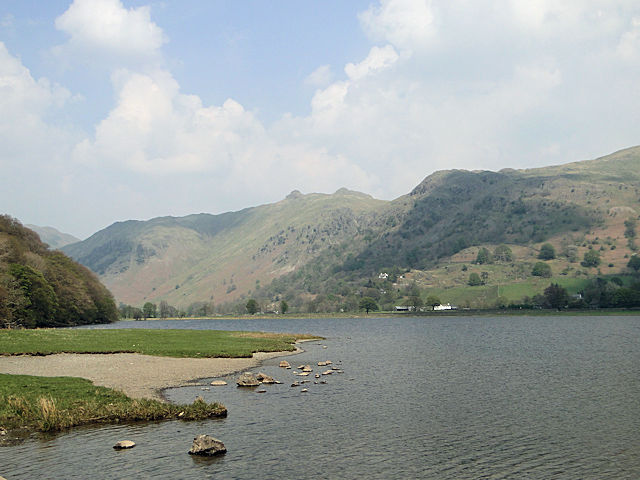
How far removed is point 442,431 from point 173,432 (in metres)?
18.6

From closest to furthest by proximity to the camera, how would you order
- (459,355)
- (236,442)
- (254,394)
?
1. (236,442)
2. (254,394)
3. (459,355)

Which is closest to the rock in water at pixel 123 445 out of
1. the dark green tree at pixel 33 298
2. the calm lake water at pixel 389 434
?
the calm lake water at pixel 389 434

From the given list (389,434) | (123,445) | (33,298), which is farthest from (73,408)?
(33,298)

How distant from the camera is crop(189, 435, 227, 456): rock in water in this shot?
28.7 meters

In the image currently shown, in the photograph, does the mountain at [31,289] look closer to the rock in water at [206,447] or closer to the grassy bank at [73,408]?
the grassy bank at [73,408]

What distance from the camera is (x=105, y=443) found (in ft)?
100.0

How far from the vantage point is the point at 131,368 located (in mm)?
59969

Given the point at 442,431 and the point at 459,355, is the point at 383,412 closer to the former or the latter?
the point at 442,431

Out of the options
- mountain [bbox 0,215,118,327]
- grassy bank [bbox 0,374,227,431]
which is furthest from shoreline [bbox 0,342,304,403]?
mountain [bbox 0,215,118,327]

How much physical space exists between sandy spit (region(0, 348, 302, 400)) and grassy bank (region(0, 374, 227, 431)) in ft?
15.3

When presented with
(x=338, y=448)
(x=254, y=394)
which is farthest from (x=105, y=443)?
(x=254, y=394)

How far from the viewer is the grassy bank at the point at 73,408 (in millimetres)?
33406

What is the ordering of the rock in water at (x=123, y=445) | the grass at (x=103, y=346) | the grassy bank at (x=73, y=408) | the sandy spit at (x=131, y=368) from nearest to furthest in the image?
the rock in water at (x=123, y=445), the grassy bank at (x=73, y=408), the sandy spit at (x=131, y=368), the grass at (x=103, y=346)

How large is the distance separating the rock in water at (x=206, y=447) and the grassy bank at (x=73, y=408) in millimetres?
8066
